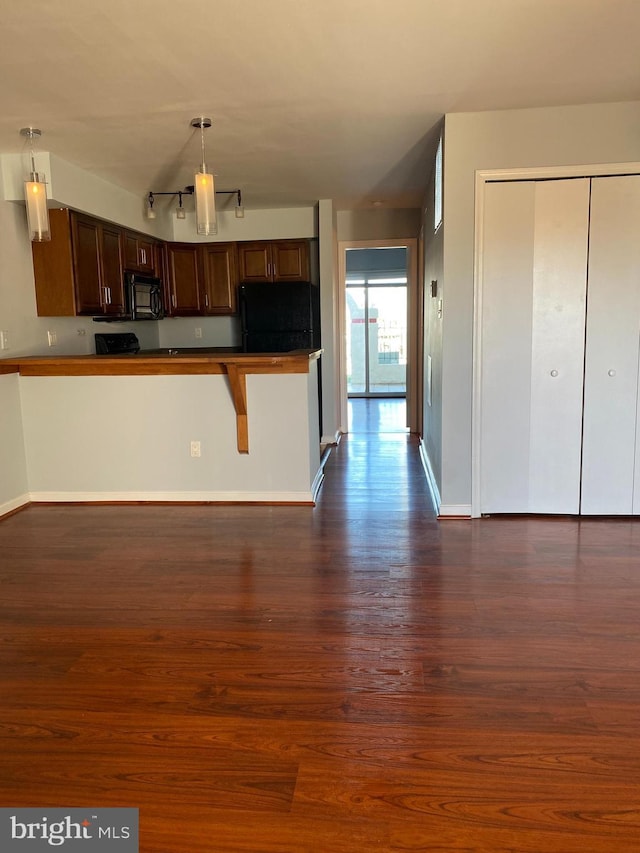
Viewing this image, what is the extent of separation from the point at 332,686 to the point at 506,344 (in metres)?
2.41

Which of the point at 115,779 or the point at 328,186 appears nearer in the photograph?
the point at 115,779

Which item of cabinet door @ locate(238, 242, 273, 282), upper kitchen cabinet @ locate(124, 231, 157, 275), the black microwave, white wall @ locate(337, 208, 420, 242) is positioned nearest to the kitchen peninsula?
the black microwave

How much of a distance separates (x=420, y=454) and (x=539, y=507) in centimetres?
191

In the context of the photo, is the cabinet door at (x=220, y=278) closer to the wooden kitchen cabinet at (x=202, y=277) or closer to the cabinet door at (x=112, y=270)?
the wooden kitchen cabinet at (x=202, y=277)

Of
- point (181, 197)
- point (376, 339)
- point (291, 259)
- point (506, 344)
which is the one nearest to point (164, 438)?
point (506, 344)

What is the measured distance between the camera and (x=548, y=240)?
11.9 feet

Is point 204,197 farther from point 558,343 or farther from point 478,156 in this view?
point 558,343

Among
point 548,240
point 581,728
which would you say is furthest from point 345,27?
point 581,728

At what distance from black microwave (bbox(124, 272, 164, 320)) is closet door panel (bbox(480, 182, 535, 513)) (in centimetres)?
311

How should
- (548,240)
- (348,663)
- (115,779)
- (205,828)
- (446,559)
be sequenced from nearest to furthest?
1. (205,828)
2. (115,779)
3. (348,663)
4. (446,559)
5. (548,240)

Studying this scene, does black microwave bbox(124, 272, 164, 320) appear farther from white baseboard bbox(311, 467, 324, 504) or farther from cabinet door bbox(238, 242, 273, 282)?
white baseboard bbox(311, 467, 324, 504)

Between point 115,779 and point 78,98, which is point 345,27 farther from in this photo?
point 115,779

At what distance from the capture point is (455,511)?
3.88 m
